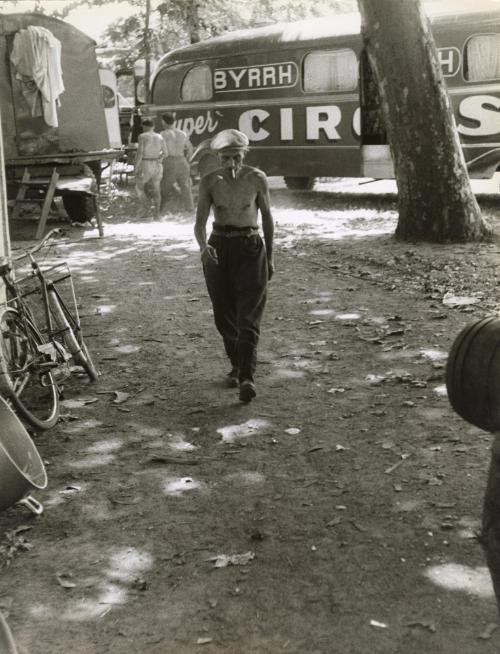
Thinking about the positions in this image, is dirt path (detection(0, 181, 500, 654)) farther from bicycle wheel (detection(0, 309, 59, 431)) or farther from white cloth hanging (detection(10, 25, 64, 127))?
white cloth hanging (detection(10, 25, 64, 127))

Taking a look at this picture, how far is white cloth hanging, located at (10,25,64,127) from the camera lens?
16.0m

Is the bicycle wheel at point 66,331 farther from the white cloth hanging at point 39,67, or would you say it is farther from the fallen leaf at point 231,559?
the white cloth hanging at point 39,67

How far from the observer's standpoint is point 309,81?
1755cm

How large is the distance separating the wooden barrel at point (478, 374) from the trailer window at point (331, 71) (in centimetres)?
1431

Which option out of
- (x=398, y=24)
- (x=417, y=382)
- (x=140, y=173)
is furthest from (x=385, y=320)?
(x=140, y=173)

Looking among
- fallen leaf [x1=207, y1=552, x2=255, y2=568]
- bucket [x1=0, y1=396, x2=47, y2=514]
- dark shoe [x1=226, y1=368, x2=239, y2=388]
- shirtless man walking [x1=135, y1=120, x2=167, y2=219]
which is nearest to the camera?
fallen leaf [x1=207, y1=552, x2=255, y2=568]

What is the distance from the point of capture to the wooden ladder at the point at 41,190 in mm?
15211

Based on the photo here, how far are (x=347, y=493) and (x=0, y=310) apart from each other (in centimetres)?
281

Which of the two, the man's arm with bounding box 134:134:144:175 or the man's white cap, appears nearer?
the man's white cap

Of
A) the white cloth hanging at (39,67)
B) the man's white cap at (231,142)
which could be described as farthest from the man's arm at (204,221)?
the white cloth hanging at (39,67)

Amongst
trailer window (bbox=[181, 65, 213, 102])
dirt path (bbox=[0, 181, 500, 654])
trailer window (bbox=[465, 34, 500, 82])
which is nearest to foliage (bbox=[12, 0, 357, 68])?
trailer window (bbox=[181, 65, 213, 102])

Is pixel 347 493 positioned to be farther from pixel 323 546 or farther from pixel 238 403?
pixel 238 403

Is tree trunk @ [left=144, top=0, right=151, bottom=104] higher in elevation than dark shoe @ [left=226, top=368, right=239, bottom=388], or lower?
higher

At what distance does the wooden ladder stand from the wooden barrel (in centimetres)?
Answer: 1263
